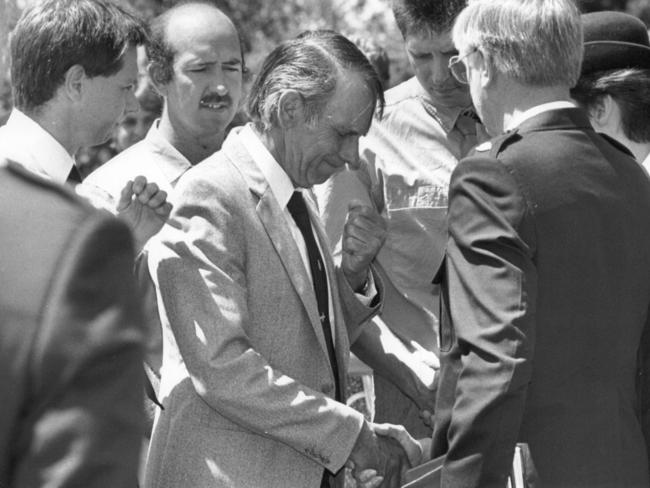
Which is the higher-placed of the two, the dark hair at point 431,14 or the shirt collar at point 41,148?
the shirt collar at point 41,148

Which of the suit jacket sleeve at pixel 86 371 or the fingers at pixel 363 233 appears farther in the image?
the fingers at pixel 363 233

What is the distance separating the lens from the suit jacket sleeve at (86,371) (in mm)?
1366

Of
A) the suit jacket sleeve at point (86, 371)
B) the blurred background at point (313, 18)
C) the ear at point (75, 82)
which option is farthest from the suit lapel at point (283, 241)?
the blurred background at point (313, 18)

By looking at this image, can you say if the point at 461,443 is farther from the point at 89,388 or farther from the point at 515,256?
the point at 89,388

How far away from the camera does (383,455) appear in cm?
332

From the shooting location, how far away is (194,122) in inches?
174

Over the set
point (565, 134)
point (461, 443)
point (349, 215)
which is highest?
point (565, 134)

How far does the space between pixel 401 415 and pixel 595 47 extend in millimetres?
1330

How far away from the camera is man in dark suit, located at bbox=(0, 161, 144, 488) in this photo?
1.37 meters

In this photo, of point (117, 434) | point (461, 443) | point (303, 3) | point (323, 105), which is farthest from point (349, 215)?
point (303, 3)

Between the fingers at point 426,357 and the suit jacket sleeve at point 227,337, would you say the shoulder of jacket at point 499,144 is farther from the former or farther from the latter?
the fingers at point 426,357

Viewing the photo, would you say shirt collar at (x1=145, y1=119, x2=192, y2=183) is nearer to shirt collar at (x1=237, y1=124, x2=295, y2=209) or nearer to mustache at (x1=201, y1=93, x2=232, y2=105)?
mustache at (x1=201, y1=93, x2=232, y2=105)

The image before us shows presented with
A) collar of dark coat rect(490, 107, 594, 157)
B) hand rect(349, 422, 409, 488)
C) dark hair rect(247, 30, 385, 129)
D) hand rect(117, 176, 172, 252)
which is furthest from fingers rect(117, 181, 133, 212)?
collar of dark coat rect(490, 107, 594, 157)

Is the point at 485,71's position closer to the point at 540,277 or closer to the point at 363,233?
the point at 540,277
